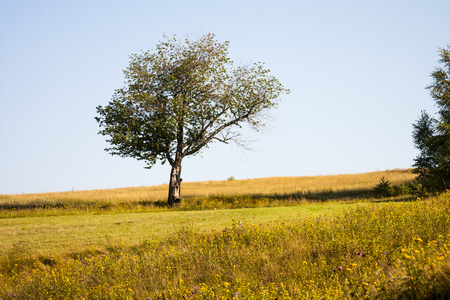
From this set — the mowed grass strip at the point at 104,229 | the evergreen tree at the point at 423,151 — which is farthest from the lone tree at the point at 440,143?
the mowed grass strip at the point at 104,229

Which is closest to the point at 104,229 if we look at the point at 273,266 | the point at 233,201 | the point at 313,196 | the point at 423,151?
the point at 273,266

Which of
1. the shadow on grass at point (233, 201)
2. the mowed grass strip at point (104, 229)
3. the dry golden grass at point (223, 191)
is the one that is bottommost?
the mowed grass strip at point (104, 229)

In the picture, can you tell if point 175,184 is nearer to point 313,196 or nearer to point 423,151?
point 313,196

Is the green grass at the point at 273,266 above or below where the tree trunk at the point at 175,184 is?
below

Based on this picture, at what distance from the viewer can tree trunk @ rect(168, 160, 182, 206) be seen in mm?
30188

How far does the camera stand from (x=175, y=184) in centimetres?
3052

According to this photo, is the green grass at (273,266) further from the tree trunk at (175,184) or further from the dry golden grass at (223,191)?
the dry golden grass at (223,191)

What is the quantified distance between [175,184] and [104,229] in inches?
472

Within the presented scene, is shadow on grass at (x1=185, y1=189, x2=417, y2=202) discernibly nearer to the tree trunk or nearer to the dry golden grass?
the dry golden grass

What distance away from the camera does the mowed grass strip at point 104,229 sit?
15289 millimetres

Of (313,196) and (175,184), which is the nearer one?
(175,184)

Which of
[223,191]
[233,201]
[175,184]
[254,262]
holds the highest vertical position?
[175,184]

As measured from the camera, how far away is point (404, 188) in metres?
31.5

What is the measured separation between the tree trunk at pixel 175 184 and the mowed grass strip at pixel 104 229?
8.00m
